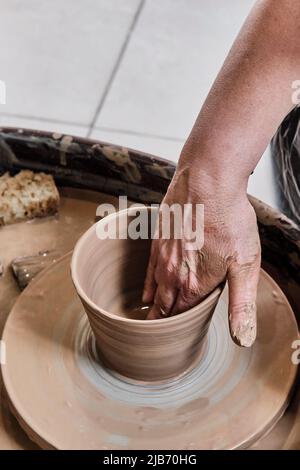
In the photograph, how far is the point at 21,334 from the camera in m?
1.20

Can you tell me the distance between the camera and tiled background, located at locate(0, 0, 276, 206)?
2.50m

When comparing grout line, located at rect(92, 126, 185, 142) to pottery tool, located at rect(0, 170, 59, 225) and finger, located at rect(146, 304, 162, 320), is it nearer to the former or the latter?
pottery tool, located at rect(0, 170, 59, 225)

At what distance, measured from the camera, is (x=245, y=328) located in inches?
39.8

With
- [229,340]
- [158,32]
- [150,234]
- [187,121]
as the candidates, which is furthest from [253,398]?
[158,32]

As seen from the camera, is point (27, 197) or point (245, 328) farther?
point (27, 197)

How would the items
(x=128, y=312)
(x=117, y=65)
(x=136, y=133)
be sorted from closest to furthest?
(x=128, y=312)
(x=136, y=133)
(x=117, y=65)

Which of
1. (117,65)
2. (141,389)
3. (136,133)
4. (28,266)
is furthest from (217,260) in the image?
(117,65)

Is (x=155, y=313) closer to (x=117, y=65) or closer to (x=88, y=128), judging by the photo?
(x=88, y=128)

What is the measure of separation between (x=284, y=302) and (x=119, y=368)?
0.33 m

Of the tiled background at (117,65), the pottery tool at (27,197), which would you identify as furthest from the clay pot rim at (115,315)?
the tiled background at (117,65)

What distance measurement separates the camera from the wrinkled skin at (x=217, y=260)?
1024 millimetres

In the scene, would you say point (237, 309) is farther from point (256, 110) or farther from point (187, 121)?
point (187, 121)

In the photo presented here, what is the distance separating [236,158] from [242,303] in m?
0.23

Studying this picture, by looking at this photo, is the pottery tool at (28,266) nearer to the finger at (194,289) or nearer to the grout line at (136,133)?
the finger at (194,289)
